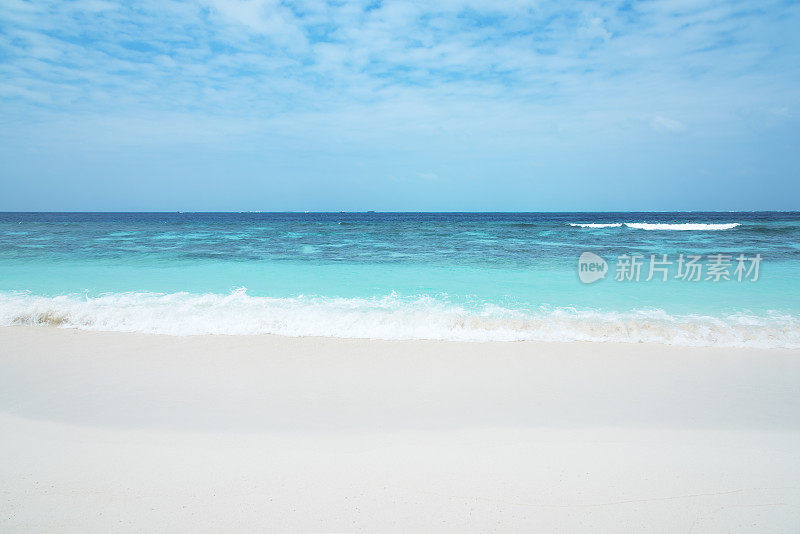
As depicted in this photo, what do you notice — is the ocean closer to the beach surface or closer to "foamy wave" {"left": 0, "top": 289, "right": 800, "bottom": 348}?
"foamy wave" {"left": 0, "top": 289, "right": 800, "bottom": 348}

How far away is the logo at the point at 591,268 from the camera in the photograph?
1016cm

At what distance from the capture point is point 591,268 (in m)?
11.8

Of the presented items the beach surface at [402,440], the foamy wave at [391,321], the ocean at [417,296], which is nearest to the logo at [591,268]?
the ocean at [417,296]

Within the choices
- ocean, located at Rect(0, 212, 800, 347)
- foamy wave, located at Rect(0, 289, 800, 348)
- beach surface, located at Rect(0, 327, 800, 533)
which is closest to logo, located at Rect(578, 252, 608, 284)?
ocean, located at Rect(0, 212, 800, 347)

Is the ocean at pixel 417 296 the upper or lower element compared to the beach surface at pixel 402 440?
upper

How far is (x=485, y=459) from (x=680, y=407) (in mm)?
2103

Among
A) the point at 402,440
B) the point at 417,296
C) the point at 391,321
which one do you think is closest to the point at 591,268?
the point at 417,296

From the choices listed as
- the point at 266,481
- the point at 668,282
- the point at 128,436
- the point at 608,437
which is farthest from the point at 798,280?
the point at 128,436

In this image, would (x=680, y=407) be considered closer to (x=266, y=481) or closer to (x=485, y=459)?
(x=485, y=459)

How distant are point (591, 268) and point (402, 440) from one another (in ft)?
34.0

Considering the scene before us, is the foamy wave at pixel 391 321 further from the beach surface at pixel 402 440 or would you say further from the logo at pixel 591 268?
the logo at pixel 591 268

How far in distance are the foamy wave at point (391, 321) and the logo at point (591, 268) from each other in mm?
3182

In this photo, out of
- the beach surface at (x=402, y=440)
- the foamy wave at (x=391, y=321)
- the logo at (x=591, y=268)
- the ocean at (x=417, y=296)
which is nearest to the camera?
the beach surface at (x=402, y=440)

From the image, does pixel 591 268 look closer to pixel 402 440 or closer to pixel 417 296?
pixel 417 296
